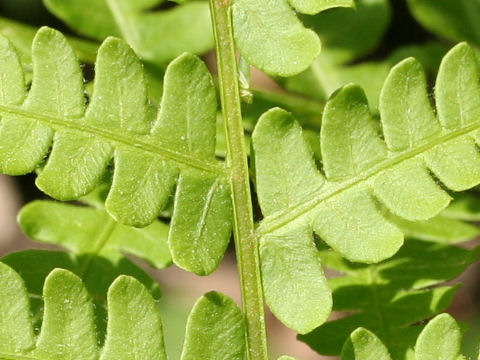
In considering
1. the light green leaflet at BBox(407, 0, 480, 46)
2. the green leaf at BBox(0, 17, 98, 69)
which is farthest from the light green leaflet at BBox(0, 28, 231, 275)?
the light green leaflet at BBox(407, 0, 480, 46)

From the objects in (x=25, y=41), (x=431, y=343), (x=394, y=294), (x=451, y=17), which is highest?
(x=25, y=41)

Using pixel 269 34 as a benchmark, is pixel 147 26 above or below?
below

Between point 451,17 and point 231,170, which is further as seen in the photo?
point 451,17

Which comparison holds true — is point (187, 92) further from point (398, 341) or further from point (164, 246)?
point (398, 341)

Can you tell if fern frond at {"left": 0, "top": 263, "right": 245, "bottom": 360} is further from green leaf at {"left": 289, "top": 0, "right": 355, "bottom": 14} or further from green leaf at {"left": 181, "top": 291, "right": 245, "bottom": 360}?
green leaf at {"left": 289, "top": 0, "right": 355, "bottom": 14}

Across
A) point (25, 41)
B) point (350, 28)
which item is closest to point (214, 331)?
point (25, 41)

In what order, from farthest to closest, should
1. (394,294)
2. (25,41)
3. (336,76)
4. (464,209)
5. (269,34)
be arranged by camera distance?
(336,76), (464,209), (25,41), (394,294), (269,34)

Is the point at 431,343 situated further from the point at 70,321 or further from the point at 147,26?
the point at 147,26

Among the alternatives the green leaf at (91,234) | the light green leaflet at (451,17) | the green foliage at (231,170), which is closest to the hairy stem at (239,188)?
the green foliage at (231,170)
